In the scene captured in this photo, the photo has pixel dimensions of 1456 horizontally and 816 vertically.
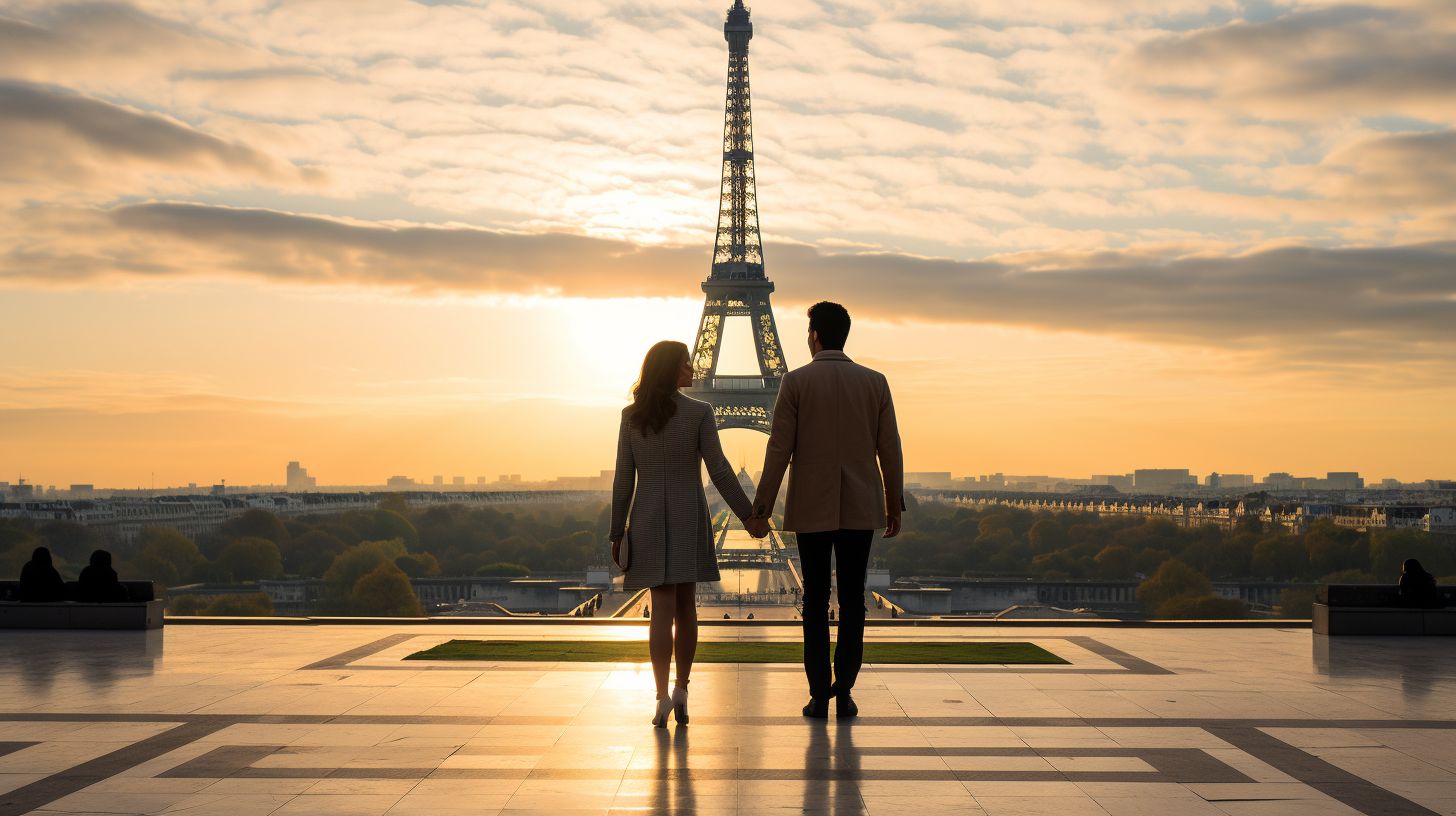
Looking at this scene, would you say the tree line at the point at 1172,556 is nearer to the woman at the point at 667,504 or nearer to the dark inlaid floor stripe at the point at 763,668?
the dark inlaid floor stripe at the point at 763,668

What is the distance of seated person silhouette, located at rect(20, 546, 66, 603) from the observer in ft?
46.9

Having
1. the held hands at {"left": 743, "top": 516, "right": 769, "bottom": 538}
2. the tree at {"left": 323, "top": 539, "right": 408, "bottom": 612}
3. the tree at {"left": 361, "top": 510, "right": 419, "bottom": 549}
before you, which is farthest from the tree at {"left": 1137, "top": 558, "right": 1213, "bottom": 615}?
the held hands at {"left": 743, "top": 516, "right": 769, "bottom": 538}

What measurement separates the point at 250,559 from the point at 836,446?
82163mm

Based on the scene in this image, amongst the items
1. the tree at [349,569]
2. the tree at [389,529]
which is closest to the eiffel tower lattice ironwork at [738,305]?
the tree at [349,569]

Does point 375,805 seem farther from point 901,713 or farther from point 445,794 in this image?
point 901,713

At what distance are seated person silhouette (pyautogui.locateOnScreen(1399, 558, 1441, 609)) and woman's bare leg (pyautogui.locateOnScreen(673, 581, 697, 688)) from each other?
9001 mm

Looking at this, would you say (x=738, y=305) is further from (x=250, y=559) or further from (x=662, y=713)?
(x=662, y=713)

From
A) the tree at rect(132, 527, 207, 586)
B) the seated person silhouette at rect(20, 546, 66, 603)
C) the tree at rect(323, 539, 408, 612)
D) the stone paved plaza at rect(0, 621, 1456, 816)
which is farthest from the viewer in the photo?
the tree at rect(132, 527, 207, 586)

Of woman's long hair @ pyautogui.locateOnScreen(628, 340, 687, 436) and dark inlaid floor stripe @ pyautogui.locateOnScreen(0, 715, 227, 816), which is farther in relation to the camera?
woman's long hair @ pyautogui.locateOnScreen(628, 340, 687, 436)

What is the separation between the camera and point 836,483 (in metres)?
8.61

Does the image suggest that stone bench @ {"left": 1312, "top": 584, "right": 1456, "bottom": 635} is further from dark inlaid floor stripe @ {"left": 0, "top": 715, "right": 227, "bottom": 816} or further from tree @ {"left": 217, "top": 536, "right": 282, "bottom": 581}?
tree @ {"left": 217, "top": 536, "right": 282, "bottom": 581}

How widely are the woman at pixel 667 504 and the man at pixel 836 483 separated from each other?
0.45 m

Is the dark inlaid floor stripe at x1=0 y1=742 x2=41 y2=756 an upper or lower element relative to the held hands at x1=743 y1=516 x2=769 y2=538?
lower

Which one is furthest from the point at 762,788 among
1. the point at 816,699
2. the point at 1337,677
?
the point at 1337,677
